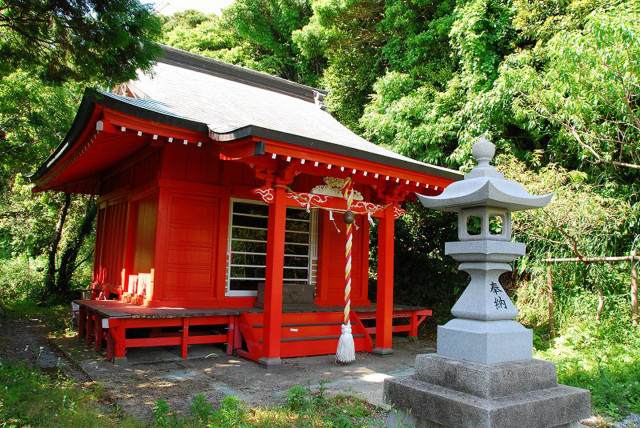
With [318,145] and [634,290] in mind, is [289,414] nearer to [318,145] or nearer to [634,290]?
[318,145]

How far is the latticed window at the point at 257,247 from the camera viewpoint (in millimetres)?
8094

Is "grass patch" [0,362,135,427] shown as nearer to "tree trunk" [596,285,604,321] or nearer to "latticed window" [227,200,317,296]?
"latticed window" [227,200,317,296]

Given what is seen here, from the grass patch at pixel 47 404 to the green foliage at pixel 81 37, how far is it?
10.2 feet

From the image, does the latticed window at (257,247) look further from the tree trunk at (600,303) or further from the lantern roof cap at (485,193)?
the tree trunk at (600,303)

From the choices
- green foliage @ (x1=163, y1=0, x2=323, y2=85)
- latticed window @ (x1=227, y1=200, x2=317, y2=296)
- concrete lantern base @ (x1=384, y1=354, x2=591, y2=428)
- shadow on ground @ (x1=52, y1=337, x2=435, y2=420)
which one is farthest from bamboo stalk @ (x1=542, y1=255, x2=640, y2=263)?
green foliage @ (x1=163, y1=0, x2=323, y2=85)

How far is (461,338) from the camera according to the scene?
3611 mm

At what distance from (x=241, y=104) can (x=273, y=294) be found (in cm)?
483

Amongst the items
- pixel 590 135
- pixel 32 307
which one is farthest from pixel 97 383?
pixel 32 307

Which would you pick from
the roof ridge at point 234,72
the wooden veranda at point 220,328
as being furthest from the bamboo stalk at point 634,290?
the roof ridge at point 234,72

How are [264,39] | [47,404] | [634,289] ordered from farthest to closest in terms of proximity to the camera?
[264,39] → [634,289] → [47,404]

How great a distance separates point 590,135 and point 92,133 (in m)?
7.75

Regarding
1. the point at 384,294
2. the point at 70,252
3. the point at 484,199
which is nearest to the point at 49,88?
the point at 70,252

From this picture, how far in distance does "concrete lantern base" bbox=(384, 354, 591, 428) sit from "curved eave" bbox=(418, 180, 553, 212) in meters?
1.22

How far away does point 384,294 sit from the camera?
24.8ft
